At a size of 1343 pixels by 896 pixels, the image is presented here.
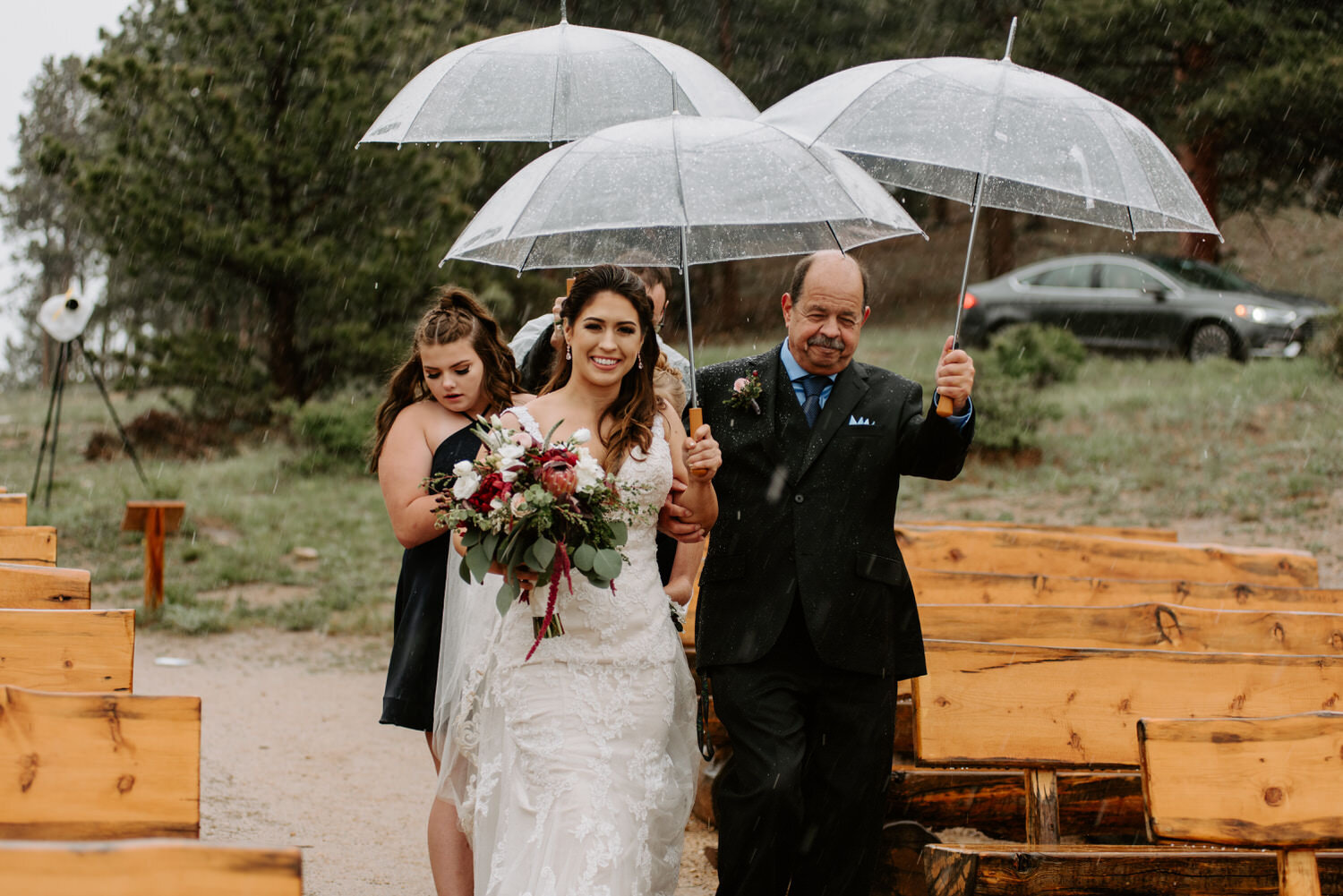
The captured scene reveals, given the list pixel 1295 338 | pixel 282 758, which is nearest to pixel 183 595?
pixel 282 758

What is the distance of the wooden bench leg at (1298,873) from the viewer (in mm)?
3176

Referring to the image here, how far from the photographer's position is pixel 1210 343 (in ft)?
51.6

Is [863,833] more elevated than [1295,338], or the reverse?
[1295,338]

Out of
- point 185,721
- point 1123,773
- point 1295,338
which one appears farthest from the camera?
point 1295,338

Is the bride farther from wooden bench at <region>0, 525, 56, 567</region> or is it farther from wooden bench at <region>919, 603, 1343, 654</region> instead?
wooden bench at <region>0, 525, 56, 567</region>

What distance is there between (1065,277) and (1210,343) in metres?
2.30

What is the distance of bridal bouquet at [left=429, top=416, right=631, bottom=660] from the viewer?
3.32 meters

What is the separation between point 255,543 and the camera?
11969mm

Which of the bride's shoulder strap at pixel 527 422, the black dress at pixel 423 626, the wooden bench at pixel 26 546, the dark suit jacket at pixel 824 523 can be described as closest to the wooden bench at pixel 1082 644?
the dark suit jacket at pixel 824 523

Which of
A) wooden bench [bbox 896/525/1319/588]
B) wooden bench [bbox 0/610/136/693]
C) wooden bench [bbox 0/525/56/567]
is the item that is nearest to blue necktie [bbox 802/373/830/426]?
wooden bench [bbox 0/610/136/693]

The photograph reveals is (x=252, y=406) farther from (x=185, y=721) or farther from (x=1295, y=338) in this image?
(x=185, y=721)

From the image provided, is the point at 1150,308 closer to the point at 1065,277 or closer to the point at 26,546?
the point at 1065,277

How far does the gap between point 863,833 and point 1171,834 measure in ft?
3.27

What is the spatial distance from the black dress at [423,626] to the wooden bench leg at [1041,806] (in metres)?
1.93
